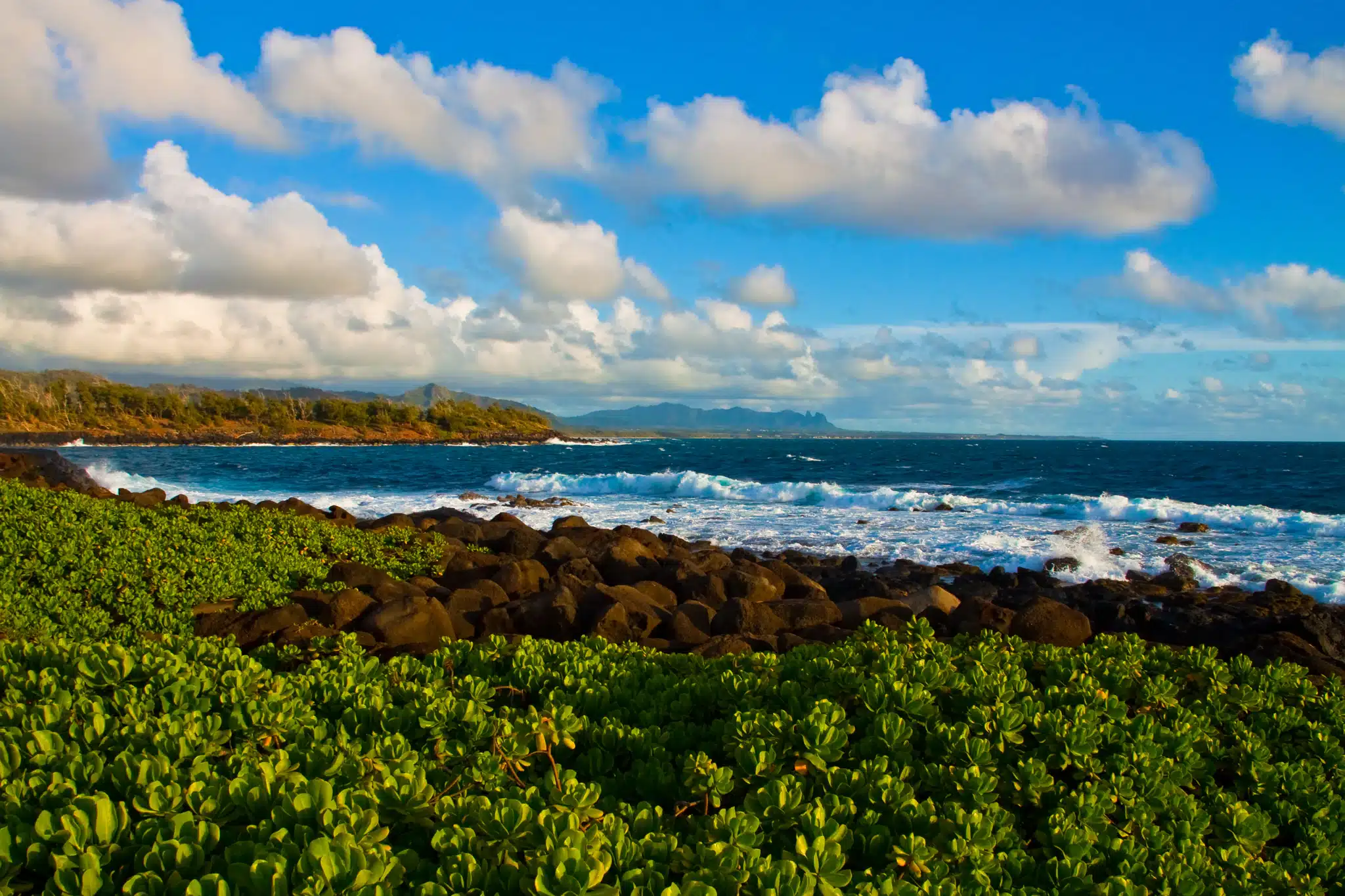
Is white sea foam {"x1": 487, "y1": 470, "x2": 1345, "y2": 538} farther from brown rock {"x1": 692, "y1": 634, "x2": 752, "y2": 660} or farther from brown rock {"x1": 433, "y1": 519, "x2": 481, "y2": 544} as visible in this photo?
brown rock {"x1": 692, "y1": 634, "x2": 752, "y2": 660}

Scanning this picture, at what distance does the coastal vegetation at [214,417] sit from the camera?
109062mm

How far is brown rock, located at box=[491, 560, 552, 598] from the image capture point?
10.1 metres

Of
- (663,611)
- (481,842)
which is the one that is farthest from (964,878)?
(663,611)

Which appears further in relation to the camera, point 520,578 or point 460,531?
point 460,531

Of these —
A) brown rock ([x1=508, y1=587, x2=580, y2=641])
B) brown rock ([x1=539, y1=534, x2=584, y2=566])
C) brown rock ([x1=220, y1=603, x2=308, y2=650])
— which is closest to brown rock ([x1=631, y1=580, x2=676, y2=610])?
brown rock ([x1=508, y1=587, x2=580, y2=641])

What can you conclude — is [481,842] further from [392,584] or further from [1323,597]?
[1323,597]

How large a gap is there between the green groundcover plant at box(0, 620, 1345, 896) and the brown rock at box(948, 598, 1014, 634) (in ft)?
13.9

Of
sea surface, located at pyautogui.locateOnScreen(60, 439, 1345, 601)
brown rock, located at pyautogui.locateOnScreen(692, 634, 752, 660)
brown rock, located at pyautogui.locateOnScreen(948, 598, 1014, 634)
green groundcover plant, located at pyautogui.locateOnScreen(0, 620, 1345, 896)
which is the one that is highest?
green groundcover plant, located at pyautogui.locateOnScreen(0, 620, 1345, 896)

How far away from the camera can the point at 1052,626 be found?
8.58 metres

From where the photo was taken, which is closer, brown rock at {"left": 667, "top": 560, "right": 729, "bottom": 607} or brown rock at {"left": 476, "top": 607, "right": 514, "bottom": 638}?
brown rock at {"left": 476, "top": 607, "right": 514, "bottom": 638}

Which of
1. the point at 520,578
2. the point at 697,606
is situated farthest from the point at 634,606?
the point at 520,578

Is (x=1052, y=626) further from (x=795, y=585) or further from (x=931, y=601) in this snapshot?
(x=795, y=585)

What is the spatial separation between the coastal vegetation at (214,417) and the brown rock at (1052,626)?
374ft

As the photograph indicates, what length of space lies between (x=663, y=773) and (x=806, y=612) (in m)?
6.24
